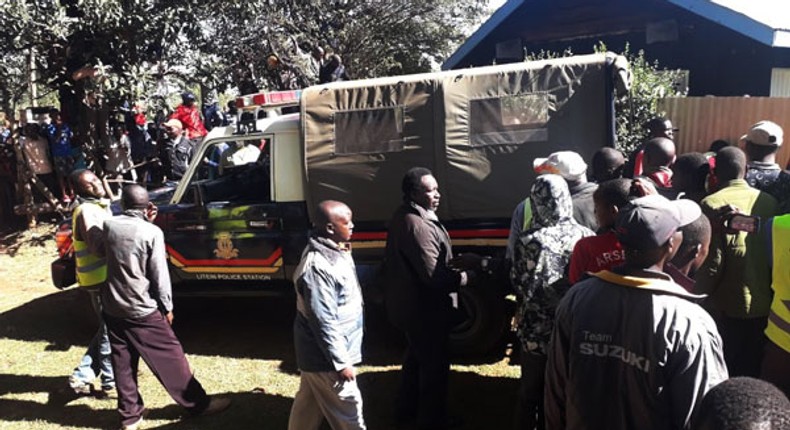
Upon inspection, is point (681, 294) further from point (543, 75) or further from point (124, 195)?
point (124, 195)

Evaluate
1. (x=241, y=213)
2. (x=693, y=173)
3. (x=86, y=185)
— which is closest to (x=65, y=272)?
(x=86, y=185)

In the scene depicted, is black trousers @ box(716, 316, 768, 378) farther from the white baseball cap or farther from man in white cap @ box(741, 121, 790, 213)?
the white baseball cap

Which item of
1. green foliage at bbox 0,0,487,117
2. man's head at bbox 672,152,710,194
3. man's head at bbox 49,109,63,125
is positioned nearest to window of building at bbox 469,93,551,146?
man's head at bbox 672,152,710,194

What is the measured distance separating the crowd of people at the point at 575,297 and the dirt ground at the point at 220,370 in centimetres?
25

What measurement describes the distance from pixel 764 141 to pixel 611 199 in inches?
65.0

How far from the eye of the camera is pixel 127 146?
10.3 meters

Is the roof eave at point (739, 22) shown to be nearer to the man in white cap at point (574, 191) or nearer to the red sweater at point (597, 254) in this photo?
the man in white cap at point (574, 191)

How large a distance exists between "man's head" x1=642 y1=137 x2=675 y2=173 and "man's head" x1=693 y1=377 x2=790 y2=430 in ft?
9.05

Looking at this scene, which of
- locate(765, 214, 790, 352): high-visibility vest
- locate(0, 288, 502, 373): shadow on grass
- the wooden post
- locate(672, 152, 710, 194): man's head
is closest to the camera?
locate(765, 214, 790, 352): high-visibility vest

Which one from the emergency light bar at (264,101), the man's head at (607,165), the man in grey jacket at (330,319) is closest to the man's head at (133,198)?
the man in grey jacket at (330,319)

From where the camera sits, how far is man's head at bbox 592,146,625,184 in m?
3.88

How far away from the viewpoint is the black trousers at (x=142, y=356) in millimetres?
3990

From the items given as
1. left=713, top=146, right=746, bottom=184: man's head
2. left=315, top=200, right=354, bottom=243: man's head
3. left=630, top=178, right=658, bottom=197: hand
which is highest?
Answer: left=713, top=146, right=746, bottom=184: man's head

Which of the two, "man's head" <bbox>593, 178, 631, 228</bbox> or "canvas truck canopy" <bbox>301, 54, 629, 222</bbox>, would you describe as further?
"canvas truck canopy" <bbox>301, 54, 629, 222</bbox>
